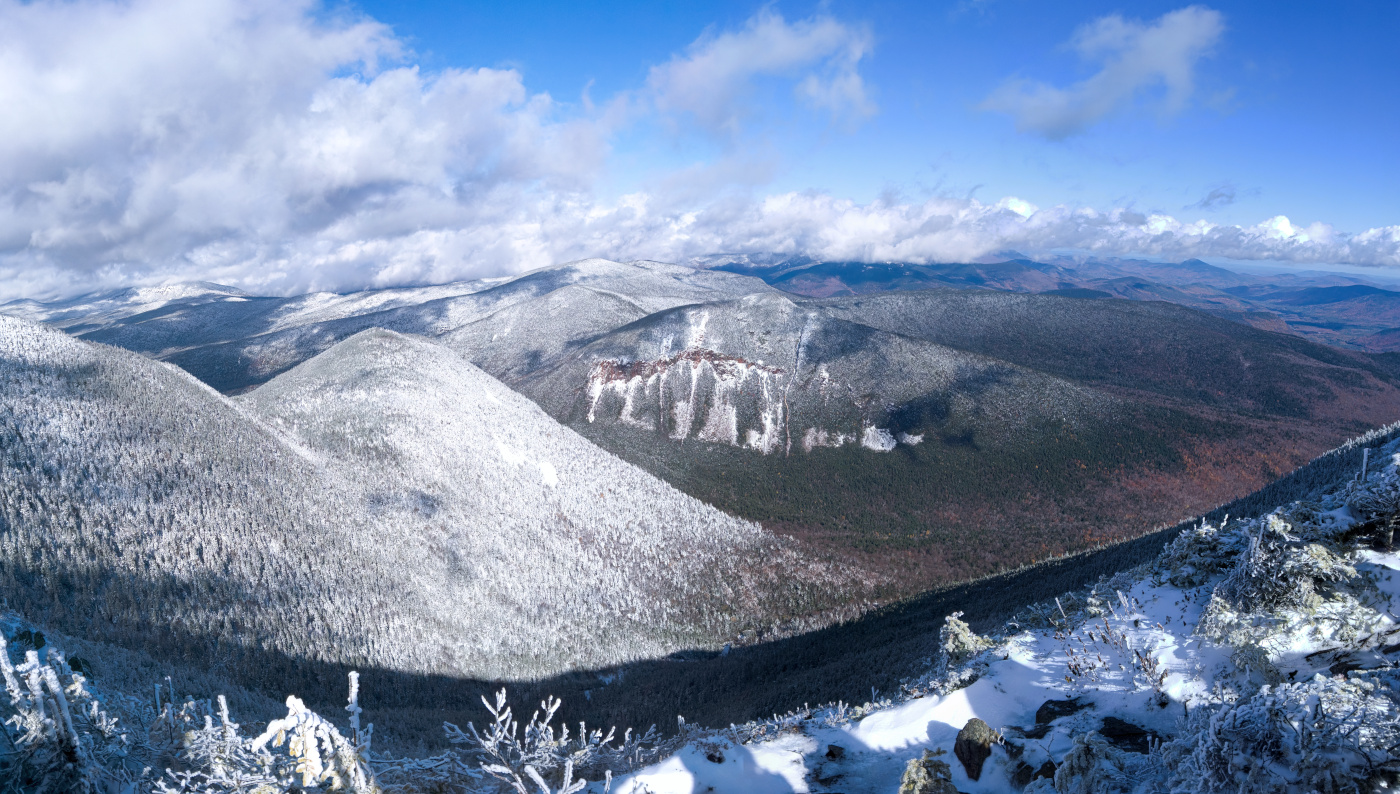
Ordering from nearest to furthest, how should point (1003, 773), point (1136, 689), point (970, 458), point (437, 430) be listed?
point (1003, 773) < point (1136, 689) < point (437, 430) < point (970, 458)

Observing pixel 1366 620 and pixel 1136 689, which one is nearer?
pixel 1366 620

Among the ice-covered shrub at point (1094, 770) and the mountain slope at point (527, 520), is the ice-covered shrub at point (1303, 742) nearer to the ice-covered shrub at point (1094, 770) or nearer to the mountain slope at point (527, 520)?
the ice-covered shrub at point (1094, 770)

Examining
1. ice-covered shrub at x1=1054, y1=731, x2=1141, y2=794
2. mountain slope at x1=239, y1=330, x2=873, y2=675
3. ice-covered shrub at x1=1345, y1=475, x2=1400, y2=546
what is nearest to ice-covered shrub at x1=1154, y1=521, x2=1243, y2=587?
ice-covered shrub at x1=1345, y1=475, x2=1400, y2=546

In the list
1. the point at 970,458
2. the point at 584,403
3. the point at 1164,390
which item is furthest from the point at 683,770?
the point at 1164,390

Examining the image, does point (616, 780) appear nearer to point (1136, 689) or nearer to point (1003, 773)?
point (1003, 773)

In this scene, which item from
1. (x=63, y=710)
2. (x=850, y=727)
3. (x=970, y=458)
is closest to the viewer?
(x=63, y=710)

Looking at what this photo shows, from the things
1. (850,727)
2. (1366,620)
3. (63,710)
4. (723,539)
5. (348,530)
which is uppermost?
(63,710)

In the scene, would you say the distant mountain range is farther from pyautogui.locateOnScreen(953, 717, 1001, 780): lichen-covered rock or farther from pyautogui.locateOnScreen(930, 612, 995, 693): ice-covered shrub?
pyautogui.locateOnScreen(953, 717, 1001, 780): lichen-covered rock

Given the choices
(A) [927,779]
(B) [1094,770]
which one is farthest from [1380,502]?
(A) [927,779]
